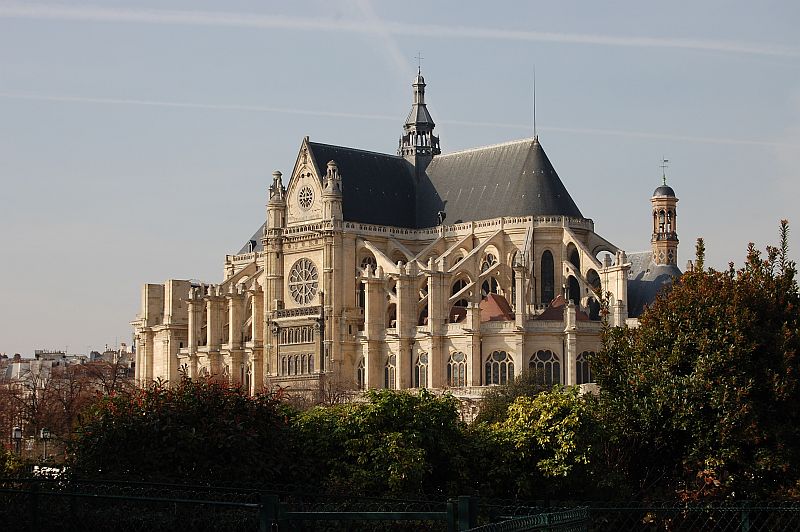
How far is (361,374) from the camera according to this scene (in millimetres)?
95000

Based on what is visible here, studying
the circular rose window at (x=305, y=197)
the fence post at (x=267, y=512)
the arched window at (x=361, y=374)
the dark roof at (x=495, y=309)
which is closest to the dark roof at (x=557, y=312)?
the dark roof at (x=495, y=309)

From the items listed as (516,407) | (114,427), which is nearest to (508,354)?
(516,407)

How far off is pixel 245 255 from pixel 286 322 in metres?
18.4

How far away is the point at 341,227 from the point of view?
98.1 metres

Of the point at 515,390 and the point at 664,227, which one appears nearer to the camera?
the point at 515,390

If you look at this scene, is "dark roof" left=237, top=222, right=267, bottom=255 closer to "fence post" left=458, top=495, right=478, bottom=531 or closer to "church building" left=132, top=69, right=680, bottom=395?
"church building" left=132, top=69, right=680, bottom=395

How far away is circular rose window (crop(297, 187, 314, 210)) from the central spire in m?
12.4

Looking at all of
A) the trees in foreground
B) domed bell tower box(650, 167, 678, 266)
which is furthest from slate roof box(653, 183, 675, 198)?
the trees in foreground

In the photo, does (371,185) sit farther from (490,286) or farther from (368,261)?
(490,286)

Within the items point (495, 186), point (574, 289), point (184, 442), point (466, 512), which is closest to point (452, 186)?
point (495, 186)

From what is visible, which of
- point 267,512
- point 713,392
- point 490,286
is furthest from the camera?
point 490,286

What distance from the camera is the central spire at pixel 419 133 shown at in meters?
112

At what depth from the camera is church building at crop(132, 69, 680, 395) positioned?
8819cm

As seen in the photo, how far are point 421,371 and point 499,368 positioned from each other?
19.7 feet
